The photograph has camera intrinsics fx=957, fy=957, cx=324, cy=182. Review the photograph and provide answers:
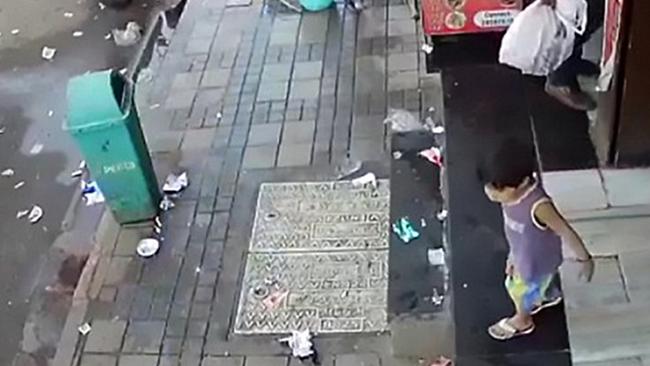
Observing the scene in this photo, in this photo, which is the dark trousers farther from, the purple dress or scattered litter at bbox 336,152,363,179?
the purple dress

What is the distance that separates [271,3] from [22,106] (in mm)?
1511

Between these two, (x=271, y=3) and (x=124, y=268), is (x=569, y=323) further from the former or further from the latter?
(x=271, y=3)

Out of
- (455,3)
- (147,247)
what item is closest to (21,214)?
(147,247)

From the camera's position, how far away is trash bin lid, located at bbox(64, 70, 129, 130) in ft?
12.5

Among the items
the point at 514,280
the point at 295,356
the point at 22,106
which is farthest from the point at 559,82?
the point at 22,106

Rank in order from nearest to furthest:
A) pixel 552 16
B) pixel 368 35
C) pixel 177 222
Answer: pixel 552 16
pixel 177 222
pixel 368 35

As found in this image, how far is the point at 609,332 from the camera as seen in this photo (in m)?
2.98

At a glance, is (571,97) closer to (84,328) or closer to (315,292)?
(315,292)

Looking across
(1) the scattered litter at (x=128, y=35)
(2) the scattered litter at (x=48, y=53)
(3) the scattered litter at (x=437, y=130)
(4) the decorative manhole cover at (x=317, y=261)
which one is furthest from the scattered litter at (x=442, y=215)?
(2) the scattered litter at (x=48, y=53)

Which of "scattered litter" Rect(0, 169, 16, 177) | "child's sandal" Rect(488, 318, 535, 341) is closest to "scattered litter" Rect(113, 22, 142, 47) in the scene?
"scattered litter" Rect(0, 169, 16, 177)

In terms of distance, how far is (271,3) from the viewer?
17.9 ft

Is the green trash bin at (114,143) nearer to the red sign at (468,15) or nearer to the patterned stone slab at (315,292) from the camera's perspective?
the patterned stone slab at (315,292)

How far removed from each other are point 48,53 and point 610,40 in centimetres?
359

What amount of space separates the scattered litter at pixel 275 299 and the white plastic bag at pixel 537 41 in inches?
50.9
